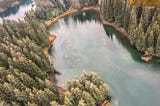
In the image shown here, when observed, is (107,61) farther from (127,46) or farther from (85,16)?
(85,16)

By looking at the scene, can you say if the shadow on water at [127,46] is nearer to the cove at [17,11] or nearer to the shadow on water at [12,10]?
the cove at [17,11]

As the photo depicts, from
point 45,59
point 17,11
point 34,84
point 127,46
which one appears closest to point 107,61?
point 127,46

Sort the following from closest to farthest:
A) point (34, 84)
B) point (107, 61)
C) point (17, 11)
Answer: point (34, 84)
point (107, 61)
point (17, 11)

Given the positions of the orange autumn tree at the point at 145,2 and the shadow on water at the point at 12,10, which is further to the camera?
the shadow on water at the point at 12,10

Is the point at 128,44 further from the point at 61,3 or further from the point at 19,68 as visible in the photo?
the point at 61,3

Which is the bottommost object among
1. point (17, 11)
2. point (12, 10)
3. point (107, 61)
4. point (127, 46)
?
point (107, 61)

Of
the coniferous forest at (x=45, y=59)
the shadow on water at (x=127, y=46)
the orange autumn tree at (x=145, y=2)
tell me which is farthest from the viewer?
the shadow on water at (x=127, y=46)


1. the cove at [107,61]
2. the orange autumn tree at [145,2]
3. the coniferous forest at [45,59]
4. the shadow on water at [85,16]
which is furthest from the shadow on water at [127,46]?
the orange autumn tree at [145,2]

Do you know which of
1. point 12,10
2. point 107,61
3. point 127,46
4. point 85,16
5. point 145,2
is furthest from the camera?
point 12,10

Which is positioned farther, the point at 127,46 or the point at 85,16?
the point at 85,16
